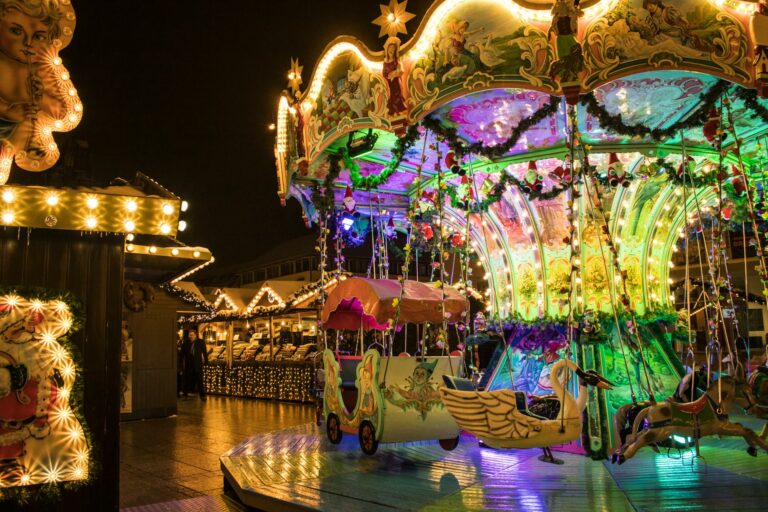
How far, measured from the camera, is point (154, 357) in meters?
12.9

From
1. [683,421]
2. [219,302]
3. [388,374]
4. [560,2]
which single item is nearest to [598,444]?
[683,421]

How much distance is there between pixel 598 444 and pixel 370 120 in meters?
4.54

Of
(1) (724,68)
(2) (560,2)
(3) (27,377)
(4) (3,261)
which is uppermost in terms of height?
(2) (560,2)

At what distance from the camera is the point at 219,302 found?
73.7ft

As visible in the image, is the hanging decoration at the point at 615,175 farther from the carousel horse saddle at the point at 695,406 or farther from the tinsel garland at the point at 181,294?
the tinsel garland at the point at 181,294

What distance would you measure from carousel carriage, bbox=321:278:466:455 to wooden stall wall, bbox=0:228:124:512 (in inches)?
121

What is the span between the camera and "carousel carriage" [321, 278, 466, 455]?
710cm

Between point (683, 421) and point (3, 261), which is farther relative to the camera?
point (683, 421)

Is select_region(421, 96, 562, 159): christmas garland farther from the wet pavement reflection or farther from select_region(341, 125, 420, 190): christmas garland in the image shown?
the wet pavement reflection

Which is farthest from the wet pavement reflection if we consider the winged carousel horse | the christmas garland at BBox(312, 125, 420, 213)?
the christmas garland at BBox(312, 125, 420, 213)

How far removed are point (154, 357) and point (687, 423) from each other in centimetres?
1035

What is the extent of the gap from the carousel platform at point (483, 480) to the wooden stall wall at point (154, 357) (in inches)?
227

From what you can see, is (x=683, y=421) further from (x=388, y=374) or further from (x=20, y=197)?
(x=20, y=197)

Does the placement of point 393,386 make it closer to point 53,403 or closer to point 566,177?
point 566,177
